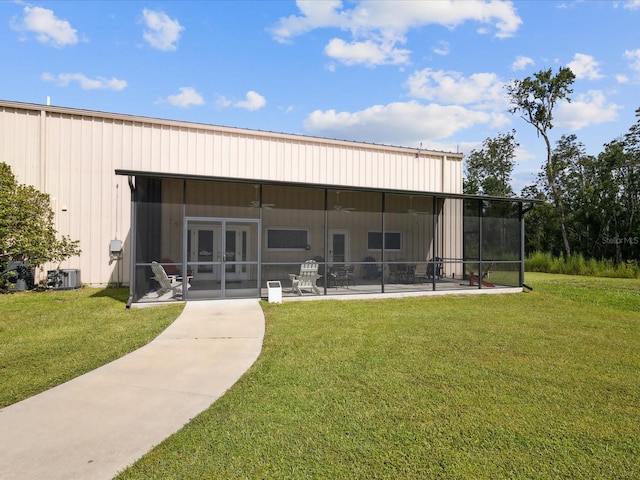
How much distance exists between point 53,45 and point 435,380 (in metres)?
12.6

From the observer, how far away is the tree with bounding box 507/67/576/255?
25.7 m

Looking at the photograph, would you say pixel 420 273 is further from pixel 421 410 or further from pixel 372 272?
pixel 421 410

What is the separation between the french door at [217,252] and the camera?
9070 millimetres

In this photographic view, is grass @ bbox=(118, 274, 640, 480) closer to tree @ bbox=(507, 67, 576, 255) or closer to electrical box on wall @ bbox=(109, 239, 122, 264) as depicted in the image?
electrical box on wall @ bbox=(109, 239, 122, 264)

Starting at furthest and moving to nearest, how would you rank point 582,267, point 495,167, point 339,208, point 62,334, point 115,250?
1. point 495,167
2. point 582,267
3. point 339,208
4. point 115,250
5. point 62,334

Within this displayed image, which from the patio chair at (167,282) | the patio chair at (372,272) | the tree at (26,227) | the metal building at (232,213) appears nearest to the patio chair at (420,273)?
the metal building at (232,213)

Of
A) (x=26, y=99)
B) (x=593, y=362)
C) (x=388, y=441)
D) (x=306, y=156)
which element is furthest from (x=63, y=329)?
(x=306, y=156)

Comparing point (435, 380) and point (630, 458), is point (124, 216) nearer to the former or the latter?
point (435, 380)

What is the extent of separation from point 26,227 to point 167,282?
16.7 feet

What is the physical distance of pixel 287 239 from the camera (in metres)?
13.2

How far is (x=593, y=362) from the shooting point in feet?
15.6

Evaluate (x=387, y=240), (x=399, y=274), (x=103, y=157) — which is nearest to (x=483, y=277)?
(x=399, y=274)

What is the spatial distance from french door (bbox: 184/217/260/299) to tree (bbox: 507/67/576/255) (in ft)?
78.7

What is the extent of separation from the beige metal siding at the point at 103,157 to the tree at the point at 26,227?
416 millimetres
